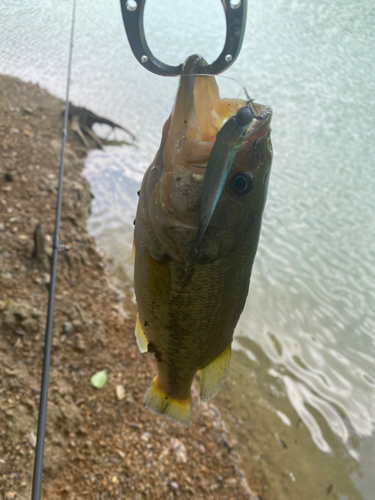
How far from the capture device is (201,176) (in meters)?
1.06

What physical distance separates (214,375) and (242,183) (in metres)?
0.90

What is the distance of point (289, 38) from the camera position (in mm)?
6871

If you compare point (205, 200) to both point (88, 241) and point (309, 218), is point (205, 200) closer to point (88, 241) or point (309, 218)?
point (88, 241)

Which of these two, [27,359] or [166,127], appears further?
[27,359]

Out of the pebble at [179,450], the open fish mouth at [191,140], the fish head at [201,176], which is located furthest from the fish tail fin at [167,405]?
the pebble at [179,450]

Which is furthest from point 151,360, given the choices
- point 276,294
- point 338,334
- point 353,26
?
point 353,26

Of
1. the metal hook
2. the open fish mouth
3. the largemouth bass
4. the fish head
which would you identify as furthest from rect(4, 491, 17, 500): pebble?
the metal hook

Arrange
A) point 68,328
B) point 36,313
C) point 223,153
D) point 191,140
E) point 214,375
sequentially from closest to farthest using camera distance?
point 223,153, point 191,140, point 214,375, point 36,313, point 68,328

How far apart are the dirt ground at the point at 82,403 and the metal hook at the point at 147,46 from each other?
267 centimetres

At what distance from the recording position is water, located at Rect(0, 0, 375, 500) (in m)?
3.59

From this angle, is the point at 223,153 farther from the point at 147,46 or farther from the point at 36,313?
the point at 36,313

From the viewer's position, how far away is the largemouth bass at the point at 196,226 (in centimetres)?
103

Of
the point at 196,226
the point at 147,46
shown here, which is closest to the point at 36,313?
the point at 196,226

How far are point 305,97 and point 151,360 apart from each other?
6314 millimetres
